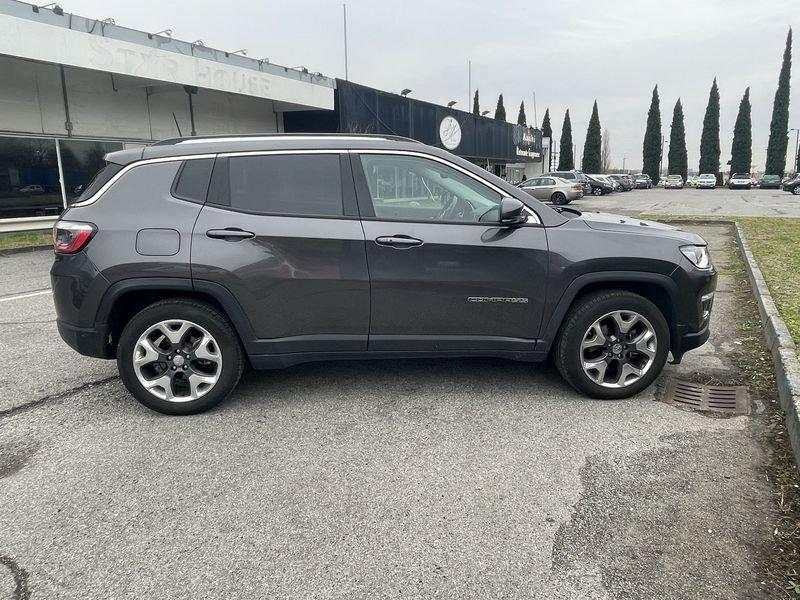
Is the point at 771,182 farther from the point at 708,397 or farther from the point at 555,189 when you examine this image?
the point at 708,397

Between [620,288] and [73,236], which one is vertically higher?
[73,236]

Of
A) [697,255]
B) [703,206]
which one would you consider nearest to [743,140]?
[703,206]

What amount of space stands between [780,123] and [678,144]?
1178 centimetres

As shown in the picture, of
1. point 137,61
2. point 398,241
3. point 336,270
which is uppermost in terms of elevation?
point 137,61

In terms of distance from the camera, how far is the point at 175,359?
3.76m

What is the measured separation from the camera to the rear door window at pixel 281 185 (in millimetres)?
3770

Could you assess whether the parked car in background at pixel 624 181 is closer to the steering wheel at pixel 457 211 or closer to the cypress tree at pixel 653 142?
the cypress tree at pixel 653 142

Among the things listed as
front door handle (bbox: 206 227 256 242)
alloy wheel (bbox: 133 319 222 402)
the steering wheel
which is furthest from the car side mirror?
alloy wheel (bbox: 133 319 222 402)

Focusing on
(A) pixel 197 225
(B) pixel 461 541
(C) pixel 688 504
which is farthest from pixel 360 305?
(C) pixel 688 504

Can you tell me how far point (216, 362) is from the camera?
3.79 m

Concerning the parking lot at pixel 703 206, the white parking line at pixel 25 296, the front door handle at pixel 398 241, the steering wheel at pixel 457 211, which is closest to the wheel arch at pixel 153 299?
the front door handle at pixel 398 241

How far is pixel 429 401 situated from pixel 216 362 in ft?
4.92

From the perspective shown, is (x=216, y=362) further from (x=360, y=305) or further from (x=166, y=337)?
(x=360, y=305)

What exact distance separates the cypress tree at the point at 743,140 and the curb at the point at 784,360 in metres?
69.7
